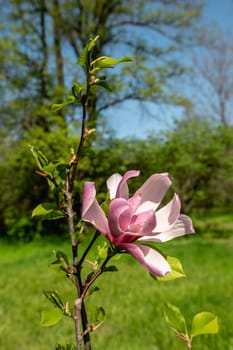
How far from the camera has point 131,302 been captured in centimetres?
470

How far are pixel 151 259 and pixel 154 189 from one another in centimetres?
9

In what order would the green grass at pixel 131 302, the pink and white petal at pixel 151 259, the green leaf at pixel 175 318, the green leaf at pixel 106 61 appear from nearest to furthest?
the pink and white petal at pixel 151 259 → the green leaf at pixel 106 61 → the green leaf at pixel 175 318 → the green grass at pixel 131 302

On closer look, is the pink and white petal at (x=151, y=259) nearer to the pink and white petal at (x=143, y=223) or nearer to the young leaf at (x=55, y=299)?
the pink and white petal at (x=143, y=223)

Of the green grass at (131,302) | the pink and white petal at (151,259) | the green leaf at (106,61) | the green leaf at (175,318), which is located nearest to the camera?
the pink and white petal at (151,259)

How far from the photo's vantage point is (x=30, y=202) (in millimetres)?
12242

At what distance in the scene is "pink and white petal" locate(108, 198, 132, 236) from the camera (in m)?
0.51

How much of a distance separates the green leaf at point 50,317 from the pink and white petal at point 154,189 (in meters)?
0.18

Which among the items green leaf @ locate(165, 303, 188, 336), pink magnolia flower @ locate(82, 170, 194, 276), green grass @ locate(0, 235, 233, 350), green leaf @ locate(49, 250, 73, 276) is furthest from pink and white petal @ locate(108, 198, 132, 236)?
green grass @ locate(0, 235, 233, 350)

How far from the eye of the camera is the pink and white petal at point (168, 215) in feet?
1.72

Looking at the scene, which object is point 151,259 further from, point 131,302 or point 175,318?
point 131,302

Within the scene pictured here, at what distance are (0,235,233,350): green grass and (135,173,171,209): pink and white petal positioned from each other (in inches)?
59.4

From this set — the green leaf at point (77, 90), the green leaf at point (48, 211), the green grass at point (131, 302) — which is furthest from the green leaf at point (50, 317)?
the green grass at point (131, 302)

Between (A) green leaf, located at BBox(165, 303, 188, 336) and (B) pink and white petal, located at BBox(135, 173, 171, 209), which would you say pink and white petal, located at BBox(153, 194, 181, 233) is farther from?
(A) green leaf, located at BBox(165, 303, 188, 336)

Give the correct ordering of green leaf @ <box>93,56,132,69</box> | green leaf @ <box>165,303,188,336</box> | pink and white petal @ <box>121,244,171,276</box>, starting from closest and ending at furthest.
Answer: pink and white petal @ <box>121,244,171,276</box>, green leaf @ <box>93,56,132,69</box>, green leaf @ <box>165,303,188,336</box>
